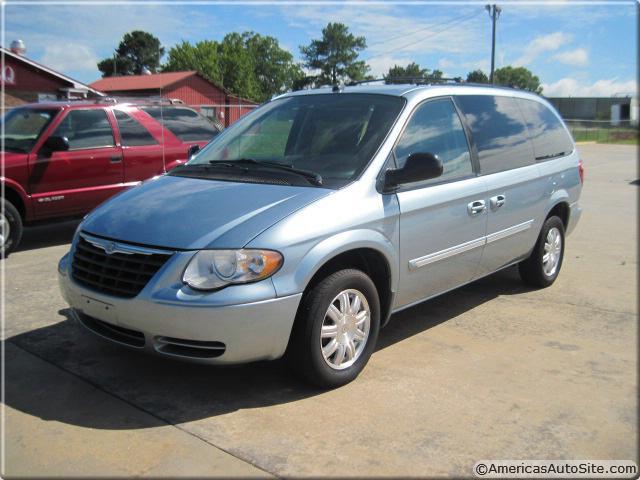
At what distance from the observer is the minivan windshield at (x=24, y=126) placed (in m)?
7.65

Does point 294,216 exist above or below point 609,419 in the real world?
above

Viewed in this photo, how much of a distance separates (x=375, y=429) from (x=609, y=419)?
1313mm

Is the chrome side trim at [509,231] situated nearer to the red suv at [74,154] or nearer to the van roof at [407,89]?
the van roof at [407,89]

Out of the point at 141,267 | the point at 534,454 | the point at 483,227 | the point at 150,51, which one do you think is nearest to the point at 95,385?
the point at 141,267

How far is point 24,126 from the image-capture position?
7.87 metres

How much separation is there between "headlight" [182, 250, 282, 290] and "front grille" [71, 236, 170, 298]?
19 centimetres

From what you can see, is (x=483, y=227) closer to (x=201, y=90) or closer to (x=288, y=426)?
(x=288, y=426)

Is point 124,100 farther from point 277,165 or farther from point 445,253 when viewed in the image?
point 445,253

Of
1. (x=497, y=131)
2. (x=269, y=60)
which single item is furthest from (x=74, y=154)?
(x=269, y=60)

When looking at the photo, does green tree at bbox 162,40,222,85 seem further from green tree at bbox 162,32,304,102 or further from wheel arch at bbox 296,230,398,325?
wheel arch at bbox 296,230,398,325

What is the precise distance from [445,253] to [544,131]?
7.10 feet

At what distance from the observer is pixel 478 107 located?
498cm

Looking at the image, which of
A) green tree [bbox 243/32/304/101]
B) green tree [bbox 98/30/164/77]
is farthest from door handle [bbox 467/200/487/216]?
green tree [bbox 243/32/304/101]

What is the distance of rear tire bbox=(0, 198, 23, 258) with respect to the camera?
7203 mm
